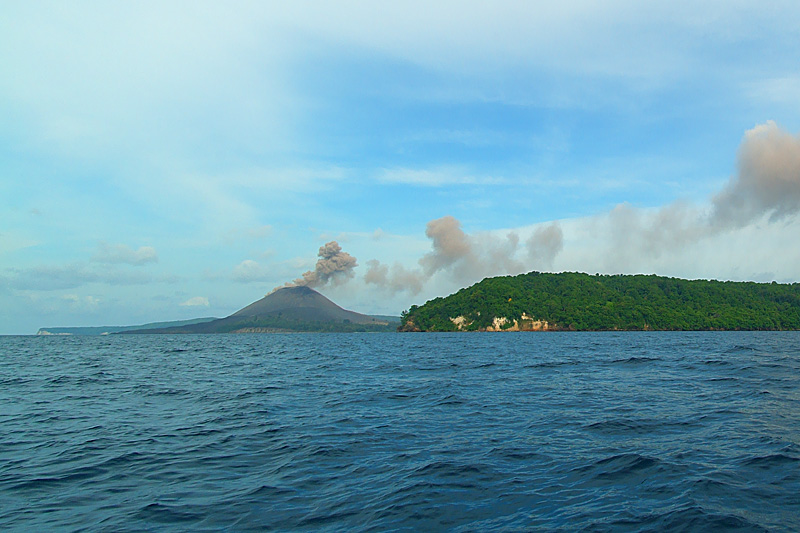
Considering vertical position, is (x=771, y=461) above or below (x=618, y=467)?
above

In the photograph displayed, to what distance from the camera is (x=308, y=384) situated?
33.5m

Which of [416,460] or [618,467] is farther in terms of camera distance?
[416,460]

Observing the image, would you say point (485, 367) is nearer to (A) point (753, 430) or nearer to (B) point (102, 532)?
(A) point (753, 430)

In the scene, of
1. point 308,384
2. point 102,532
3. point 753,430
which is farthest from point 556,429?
point 308,384

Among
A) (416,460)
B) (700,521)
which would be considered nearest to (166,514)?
(416,460)

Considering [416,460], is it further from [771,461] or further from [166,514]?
[771,461]

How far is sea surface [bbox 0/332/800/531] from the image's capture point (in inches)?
399

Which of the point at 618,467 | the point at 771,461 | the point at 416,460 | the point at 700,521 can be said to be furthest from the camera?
the point at 416,460

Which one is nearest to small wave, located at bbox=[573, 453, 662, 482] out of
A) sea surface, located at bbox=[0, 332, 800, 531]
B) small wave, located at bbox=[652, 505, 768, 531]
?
sea surface, located at bbox=[0, 332, 800, 531]

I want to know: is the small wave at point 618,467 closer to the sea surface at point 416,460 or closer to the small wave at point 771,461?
the sea surface at point 416,460

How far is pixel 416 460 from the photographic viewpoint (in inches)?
559

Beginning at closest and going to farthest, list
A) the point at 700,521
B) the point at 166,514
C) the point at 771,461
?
the point at 700,521, the point at 166,514, the point at 771,461

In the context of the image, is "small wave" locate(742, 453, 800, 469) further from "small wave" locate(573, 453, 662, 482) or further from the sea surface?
"small wave" locate(573, 453, 662, 482)

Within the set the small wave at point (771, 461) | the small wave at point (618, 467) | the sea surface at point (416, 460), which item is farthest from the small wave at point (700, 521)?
the small wave at point (771, 461)
